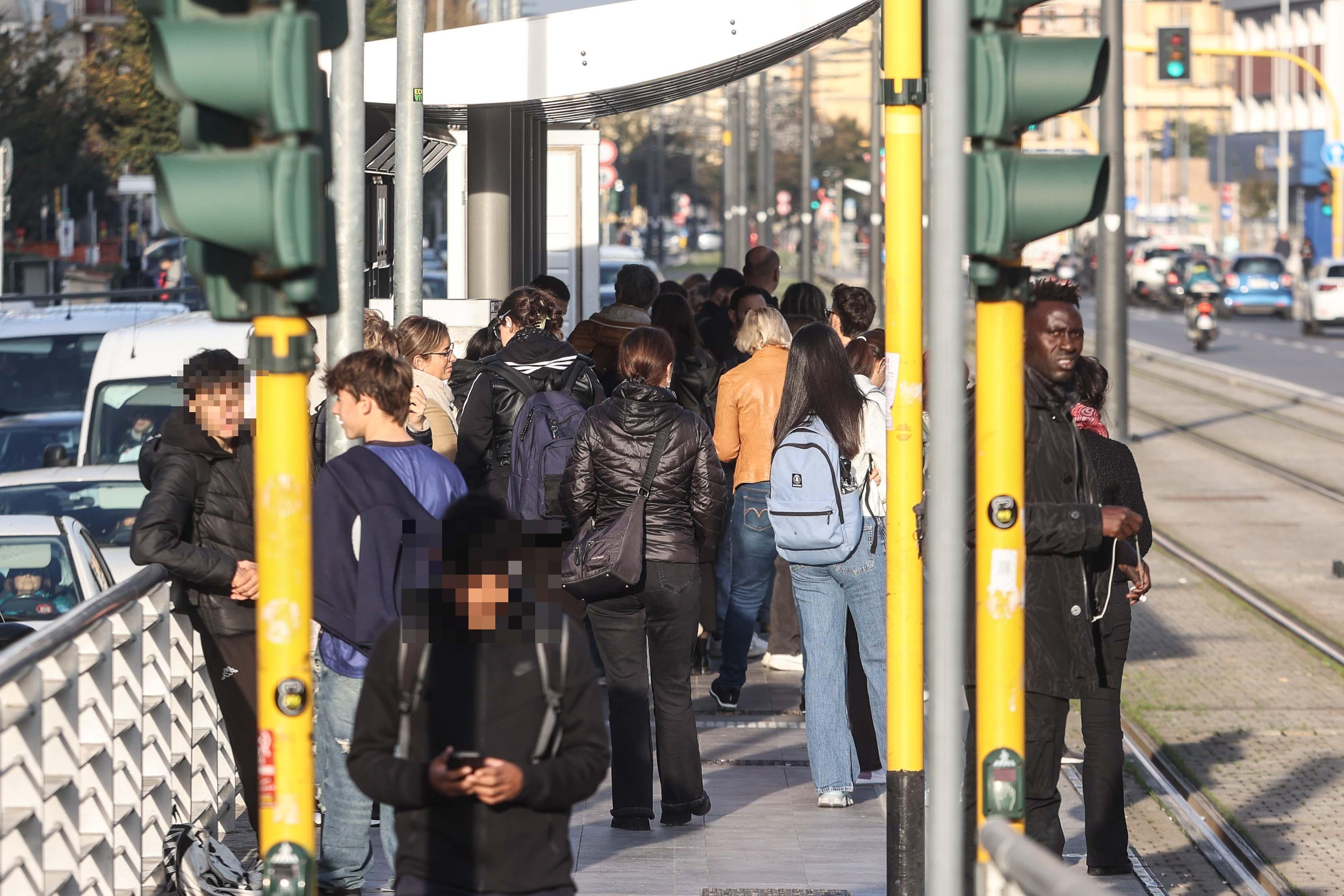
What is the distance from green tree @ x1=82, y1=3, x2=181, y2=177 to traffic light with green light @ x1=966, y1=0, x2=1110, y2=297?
128 ft

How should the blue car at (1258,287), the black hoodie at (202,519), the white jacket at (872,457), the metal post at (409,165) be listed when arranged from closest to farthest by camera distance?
the black hoodie at (202,519) → the white jacket at (872,457) → the metal post at (409,165) → the blue car at (1258,287)

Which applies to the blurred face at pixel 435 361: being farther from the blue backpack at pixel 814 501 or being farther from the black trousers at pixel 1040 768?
the black trousers at pixel 1040 768

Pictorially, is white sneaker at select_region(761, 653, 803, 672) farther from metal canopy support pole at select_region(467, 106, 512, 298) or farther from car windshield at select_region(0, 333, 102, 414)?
car windshield at select_region(0, 333, 102, 414)

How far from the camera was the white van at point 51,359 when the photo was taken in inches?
611

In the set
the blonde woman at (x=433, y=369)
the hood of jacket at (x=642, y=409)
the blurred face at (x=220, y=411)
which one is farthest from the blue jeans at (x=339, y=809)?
the blonde woman at (x=433, y=369)

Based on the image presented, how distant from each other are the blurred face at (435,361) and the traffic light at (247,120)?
4.29 metres

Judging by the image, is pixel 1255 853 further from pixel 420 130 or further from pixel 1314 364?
pixel 1314 364

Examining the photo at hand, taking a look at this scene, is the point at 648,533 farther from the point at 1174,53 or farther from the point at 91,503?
the point at 1174,53

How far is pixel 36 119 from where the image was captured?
4516cm

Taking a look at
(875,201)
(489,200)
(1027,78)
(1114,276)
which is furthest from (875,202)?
(1027,78)

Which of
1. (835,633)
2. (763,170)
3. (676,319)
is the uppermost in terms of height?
(763,170)

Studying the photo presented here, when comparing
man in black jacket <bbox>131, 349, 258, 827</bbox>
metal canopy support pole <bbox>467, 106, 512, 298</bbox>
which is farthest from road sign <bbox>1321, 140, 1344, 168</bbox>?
man in black jacket <bbox>131, 349, 258, 827</bbox>

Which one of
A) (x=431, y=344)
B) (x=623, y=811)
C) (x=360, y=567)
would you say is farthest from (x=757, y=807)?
(x=360, y=567)

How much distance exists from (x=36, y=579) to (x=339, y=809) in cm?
324
